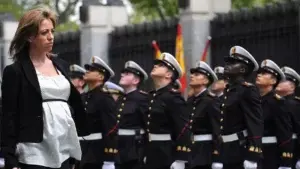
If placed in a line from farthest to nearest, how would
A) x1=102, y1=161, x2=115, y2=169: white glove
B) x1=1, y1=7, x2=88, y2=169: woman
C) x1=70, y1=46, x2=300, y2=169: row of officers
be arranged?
x1=102, y1=161, x2=115, y2=169: white glove < x1=70, y1=46, x2=300, y2=169: row of officers < x1=1, y1=7, x2=88, y2=169: woman

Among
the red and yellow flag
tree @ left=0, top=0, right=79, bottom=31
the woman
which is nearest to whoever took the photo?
the woman

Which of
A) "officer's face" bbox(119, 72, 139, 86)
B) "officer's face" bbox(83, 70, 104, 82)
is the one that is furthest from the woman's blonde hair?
"officer's face" bbox(119, 72, 139, 86)

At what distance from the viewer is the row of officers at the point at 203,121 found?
11484 millimetres

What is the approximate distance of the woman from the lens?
7.51m

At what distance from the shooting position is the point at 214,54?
17.0 meters

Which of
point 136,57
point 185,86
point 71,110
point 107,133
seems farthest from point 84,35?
point 71,110

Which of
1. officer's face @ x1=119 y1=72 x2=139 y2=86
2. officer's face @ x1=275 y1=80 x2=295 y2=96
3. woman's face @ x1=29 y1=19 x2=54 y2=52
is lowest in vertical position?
officer's face @ x1=119 y1=72 x2=139 y2=86

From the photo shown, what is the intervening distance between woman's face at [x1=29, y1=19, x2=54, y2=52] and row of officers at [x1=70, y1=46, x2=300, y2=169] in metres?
3.93

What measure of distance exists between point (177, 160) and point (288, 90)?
2023mm

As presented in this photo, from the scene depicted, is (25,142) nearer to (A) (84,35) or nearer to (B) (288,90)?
(B) (288,90)

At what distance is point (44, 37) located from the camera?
7660mm

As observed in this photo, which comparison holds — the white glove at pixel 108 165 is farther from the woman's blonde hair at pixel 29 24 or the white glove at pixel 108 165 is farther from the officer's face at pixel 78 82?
the woman's blonde hair at pixel 29 24

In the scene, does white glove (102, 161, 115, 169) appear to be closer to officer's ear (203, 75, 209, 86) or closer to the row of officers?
the row of officers

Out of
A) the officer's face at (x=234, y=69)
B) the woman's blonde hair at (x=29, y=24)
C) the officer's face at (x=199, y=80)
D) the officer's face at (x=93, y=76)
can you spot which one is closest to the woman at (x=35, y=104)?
the woman's blonde hair at (x=29, y=24)
